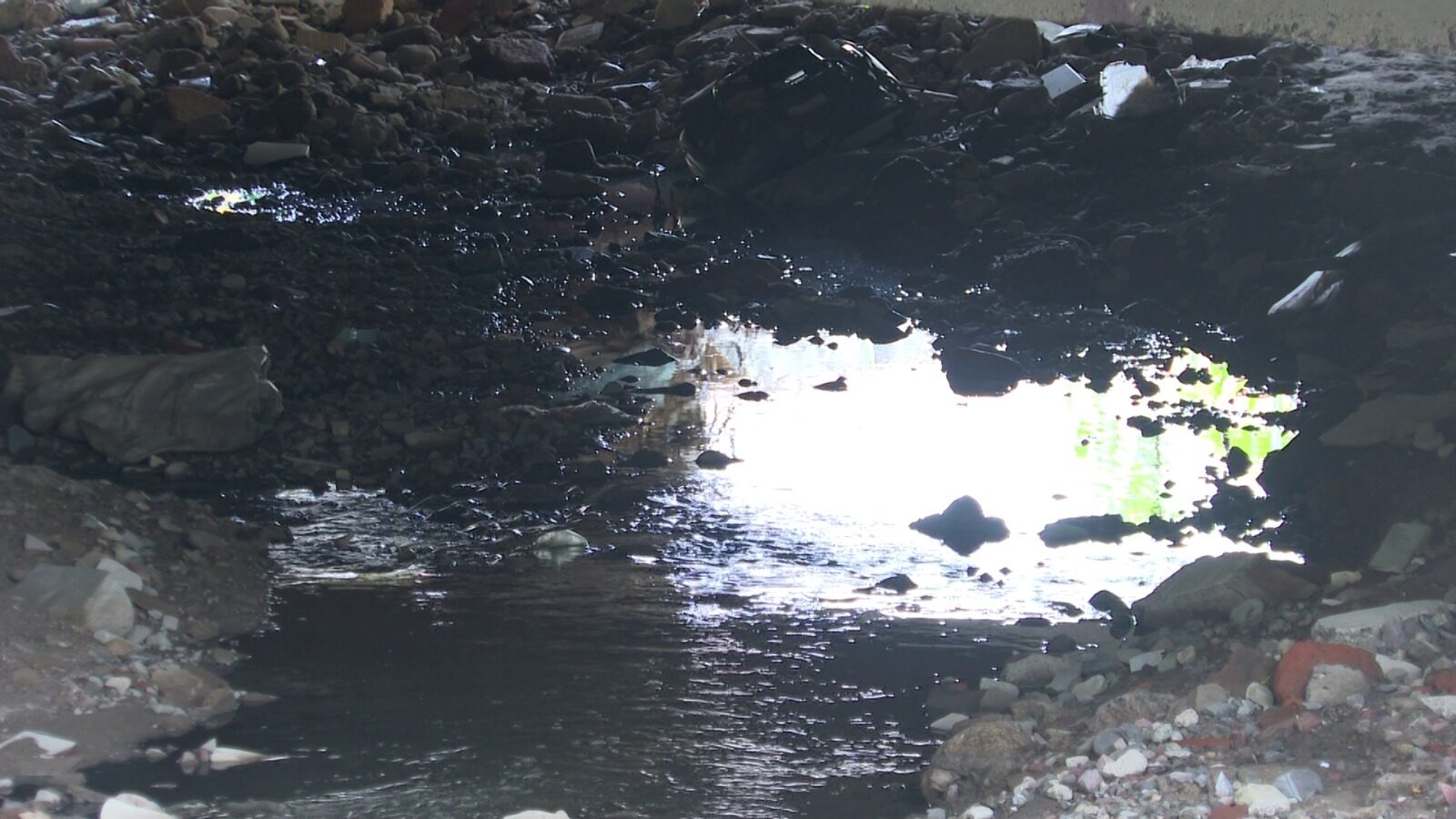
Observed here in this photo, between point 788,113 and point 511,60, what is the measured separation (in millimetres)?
3543

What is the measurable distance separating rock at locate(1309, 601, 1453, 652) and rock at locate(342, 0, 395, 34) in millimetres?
9996

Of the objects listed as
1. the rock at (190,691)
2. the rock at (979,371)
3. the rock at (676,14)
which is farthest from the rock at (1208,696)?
the rock at (676,14)

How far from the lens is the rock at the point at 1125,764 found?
254cm

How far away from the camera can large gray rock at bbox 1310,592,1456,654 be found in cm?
280

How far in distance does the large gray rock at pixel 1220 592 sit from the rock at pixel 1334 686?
26.2 inches

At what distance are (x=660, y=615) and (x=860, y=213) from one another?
390 cm

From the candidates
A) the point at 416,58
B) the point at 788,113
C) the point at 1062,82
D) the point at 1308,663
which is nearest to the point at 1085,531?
the point at 1308,663

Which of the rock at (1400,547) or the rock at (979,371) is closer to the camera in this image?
the rock at (1400,547)

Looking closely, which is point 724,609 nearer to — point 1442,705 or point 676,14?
point 1442,705

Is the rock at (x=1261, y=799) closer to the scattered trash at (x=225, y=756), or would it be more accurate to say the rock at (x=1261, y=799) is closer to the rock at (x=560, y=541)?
the scattered trash at (x=225, y=756)

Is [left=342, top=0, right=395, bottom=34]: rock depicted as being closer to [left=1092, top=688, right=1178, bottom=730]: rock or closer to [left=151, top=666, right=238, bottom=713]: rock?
[left=151, top=666, right=238, bottom=713]: rock

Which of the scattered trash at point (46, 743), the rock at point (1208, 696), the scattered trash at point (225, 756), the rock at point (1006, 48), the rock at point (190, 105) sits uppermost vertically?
the rock at point (1006, 48)

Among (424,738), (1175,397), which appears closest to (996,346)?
(1175,397)

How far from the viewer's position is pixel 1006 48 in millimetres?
8820
